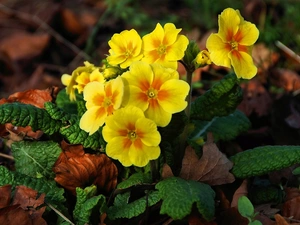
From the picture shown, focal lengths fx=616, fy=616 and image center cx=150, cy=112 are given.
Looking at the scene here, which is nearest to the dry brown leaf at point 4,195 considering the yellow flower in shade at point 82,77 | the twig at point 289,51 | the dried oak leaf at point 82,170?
the dried oak leaf at point 82,170

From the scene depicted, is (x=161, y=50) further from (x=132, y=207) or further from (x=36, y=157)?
(x=36, y=157)

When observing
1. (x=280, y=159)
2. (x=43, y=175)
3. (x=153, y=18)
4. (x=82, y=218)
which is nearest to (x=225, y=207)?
(x=280, y=159)

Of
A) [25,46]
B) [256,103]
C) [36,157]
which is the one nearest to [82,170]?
[36,157]

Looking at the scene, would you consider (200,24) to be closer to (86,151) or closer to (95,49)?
(95,49)

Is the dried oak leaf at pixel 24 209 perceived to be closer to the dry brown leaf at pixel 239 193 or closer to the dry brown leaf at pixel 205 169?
the dry brown leaf at pixel 205 169

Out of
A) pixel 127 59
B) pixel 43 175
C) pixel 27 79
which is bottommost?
pixel 27 79

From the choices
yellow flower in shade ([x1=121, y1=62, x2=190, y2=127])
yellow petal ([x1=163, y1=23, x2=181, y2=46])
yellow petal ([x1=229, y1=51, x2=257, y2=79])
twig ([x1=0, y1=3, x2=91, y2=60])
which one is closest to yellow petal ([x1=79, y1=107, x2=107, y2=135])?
yellow flower in shade ([x1=121, y1=62, x2=190, y2=127])
